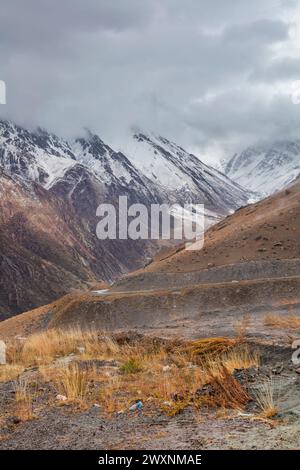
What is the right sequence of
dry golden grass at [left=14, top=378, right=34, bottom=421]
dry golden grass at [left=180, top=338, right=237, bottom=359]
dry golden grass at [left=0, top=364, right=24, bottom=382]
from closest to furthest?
dry golden grass at [left=14, top=378, right=34, bottom=421]
dry golden grass at [left=0, top=364, right=24, bottom=382]
dry golden grass at [left=180, top=338, right=237, bottom=359]

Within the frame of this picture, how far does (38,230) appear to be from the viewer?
18688 centimetres

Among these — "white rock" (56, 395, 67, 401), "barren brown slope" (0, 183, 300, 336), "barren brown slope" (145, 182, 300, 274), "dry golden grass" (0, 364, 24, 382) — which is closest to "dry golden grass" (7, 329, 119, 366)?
"dry golden grass" (0, 364, 24, 382)

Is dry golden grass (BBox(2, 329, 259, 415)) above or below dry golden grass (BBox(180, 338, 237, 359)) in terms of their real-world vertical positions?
below

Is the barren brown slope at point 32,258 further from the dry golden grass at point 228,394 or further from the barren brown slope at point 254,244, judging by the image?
the dry golden grass at point 228,394

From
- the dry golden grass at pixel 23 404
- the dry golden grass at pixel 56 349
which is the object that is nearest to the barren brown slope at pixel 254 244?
the dry golden grass at pixel 56 349

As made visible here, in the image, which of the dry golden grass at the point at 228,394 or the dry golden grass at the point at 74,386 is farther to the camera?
the dry golden grass at the point at 74,386

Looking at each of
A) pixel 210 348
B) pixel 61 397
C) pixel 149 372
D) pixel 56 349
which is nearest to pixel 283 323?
pixel 210 348

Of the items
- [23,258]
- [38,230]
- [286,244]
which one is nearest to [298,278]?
[286,244]

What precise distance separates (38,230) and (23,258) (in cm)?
2316

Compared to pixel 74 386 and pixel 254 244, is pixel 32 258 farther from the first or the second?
pixel 74 386

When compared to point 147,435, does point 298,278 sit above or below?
above

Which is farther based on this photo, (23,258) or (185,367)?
(23,258)

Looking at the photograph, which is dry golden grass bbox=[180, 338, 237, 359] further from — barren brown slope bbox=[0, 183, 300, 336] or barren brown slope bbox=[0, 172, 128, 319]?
barren brown slope bbox=[0, 172, 128, 319]

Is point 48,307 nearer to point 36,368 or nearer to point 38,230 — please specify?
point 36,368
